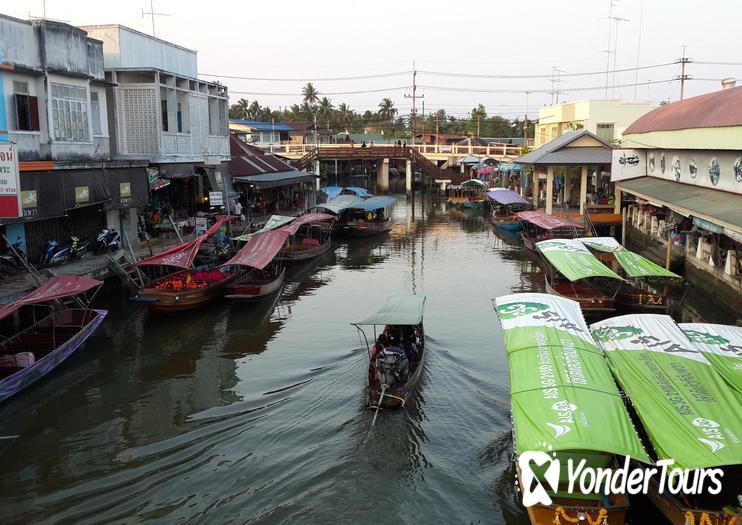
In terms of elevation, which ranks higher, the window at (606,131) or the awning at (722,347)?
the window at (606,131)

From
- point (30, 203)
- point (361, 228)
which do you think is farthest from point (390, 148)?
point (30, 203)

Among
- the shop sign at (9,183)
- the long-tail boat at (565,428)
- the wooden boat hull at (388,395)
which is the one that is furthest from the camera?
the shop sign at (9,183)

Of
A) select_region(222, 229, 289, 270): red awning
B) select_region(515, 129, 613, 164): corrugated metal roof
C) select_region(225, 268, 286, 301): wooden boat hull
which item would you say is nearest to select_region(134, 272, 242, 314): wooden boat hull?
select_region(225, 268, 286, 301): wooden boat hull

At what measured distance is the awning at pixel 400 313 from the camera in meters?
14.4

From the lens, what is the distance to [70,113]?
21.5 metres

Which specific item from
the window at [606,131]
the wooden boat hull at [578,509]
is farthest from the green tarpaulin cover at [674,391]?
the window at [606,131]

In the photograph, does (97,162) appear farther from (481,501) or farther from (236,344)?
(481,501)

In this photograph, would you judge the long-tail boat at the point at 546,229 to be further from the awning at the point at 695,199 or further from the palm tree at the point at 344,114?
the palm tree at the point at 344,114

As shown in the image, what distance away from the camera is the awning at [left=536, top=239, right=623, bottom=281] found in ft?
60.8

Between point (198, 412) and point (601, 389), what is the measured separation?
8148 millimetres

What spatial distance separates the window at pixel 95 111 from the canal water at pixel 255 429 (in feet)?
23.4

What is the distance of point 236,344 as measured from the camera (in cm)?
1809

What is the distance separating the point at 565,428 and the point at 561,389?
3.44ft

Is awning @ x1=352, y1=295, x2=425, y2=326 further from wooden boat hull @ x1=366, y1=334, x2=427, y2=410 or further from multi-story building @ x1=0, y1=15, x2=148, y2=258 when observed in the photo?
multi-story building @ x1=0, y1=15, x2=148, y2=258
